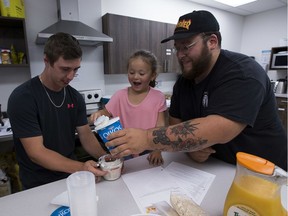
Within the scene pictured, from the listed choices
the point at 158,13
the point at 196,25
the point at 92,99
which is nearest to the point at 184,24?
the point at 196,25

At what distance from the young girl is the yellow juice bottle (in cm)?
93

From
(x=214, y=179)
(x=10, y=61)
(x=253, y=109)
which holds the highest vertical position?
(x=10, y=61)

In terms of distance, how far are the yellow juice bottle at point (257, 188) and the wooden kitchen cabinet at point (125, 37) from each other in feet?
7.04

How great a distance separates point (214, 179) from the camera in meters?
0.86

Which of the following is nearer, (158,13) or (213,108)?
(213,108)

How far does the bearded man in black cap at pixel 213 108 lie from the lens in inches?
30.0

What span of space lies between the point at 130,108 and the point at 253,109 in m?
0.89

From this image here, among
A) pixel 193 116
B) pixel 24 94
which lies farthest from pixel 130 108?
pixel 24 94

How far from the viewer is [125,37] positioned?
2.67 metres

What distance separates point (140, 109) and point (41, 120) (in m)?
0.66

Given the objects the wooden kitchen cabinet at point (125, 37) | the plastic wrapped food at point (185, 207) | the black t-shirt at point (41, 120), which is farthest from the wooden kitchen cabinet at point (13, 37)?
the plastic wrapped food at point (185, 207)

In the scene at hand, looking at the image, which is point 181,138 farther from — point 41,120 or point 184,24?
point 41,120

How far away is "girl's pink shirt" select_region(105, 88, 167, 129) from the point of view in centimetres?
144

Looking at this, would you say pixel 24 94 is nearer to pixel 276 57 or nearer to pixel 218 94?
pixel 218 94
